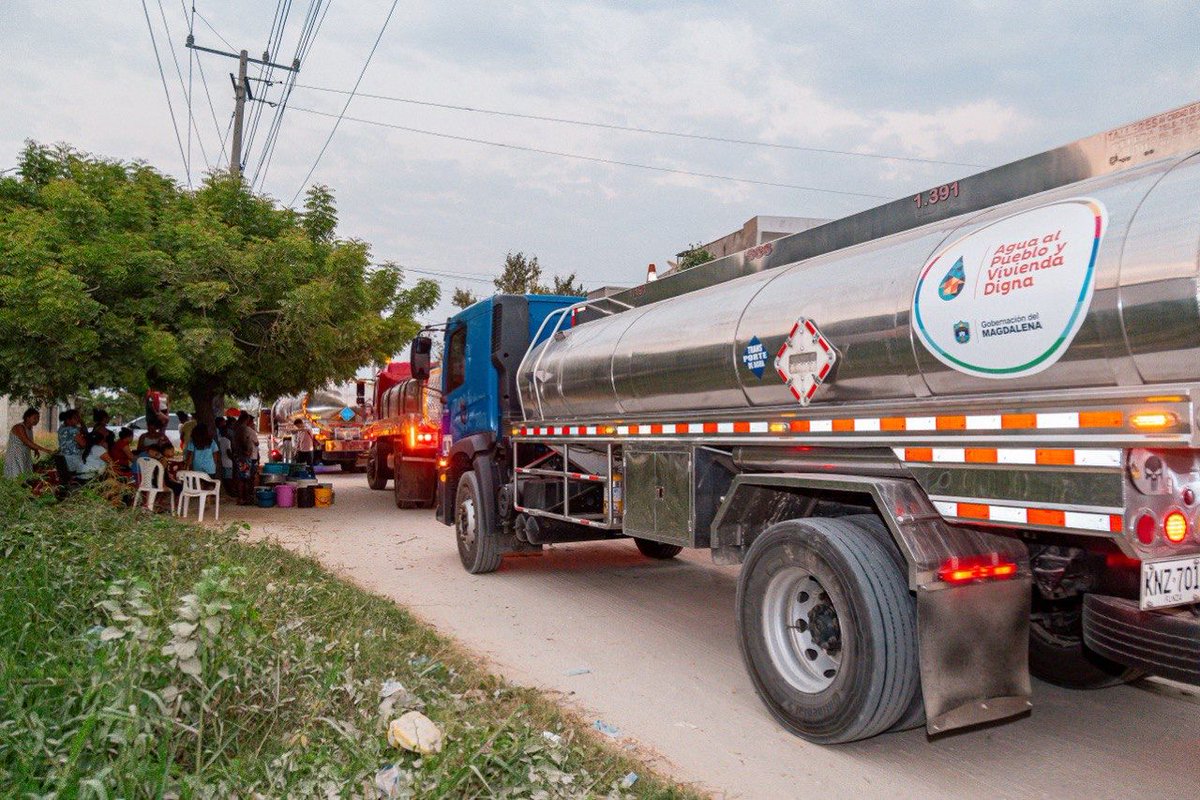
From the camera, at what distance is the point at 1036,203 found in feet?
11.8

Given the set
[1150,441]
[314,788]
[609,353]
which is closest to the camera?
[1150,441]

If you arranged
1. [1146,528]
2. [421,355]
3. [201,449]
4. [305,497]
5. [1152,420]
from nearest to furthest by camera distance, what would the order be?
[1152,420] → [1146,528] → [421,355] → [201,449] → [305,497]

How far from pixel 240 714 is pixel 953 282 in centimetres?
352

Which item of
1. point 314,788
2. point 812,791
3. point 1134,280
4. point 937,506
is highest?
point 1134,280

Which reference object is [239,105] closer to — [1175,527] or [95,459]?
[95,459]

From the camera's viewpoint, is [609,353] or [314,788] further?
[609,353]

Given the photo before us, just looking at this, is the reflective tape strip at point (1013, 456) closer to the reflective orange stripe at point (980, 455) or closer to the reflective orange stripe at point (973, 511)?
the reflective orange stripe at point (980, 455)

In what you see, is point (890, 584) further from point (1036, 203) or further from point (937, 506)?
point (1036, 203)

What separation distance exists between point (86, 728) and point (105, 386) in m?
10.9

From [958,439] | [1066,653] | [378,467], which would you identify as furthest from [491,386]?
[378,467]

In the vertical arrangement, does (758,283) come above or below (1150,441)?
above

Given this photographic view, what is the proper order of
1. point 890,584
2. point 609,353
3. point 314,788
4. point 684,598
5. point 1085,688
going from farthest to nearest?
point 684,598
point 609,353
point 1085,688
point 890,584
point 314,788

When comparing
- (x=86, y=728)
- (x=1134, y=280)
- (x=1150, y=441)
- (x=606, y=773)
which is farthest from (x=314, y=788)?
(x=1134, y=280)

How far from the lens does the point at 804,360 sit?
4.54 m
